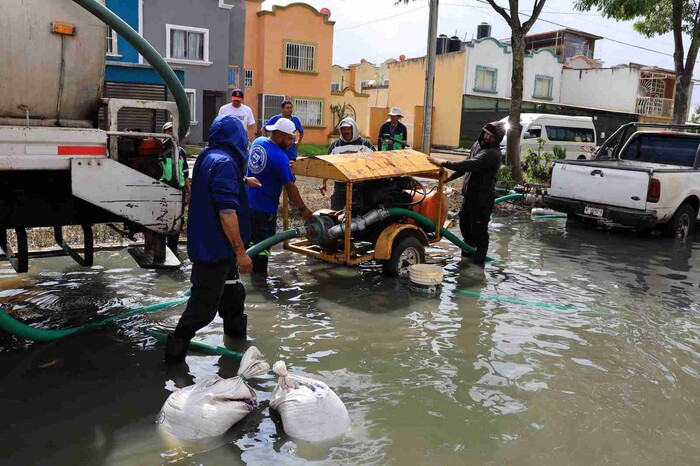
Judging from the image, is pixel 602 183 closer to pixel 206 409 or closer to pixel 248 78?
pixel 206 409

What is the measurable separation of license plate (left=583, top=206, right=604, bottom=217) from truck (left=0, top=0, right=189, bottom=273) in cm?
772

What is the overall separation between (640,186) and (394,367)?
7.07m

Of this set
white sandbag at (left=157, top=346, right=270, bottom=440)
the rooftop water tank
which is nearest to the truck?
the rooftop water tank

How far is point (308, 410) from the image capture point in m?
3.63

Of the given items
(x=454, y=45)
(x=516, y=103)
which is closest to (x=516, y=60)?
(x=516, y=103)

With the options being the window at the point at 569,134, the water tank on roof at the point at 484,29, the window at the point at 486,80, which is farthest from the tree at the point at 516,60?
the water tank on roof at the point at 484,29

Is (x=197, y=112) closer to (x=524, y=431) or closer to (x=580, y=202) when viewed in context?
(x=580, y=202)

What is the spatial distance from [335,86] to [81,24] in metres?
41.6

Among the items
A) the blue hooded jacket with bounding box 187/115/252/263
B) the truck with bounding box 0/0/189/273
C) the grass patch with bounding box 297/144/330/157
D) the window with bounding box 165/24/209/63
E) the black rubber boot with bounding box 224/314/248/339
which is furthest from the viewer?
the grass patch with bounding box 297/144/330/157

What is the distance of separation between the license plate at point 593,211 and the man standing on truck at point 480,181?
3275 mm

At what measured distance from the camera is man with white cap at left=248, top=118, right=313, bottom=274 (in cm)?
642

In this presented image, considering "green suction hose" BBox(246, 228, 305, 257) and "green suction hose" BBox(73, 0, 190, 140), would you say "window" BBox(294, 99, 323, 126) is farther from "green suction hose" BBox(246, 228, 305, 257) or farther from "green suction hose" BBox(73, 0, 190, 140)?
"green suction hose" BBox(73, 0, 190, 140)

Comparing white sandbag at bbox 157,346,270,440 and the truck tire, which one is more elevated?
the truck tire

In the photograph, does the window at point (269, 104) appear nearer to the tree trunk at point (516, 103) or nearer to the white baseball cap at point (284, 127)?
the tree trunk at point (516, 103)
